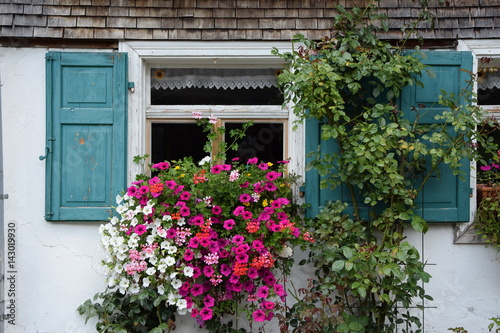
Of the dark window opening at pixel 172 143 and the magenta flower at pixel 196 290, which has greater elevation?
the dark window opening at pixel 172 143

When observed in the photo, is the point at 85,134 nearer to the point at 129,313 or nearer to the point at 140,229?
the point at 140,229

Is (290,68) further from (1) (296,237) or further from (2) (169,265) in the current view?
(2) (169,265)

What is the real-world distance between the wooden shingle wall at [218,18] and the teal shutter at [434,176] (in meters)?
0.24

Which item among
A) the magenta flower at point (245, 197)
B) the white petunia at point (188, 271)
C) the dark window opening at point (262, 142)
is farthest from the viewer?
the dark window opening at point (262, 142)

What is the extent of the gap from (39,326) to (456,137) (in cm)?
Result: 349

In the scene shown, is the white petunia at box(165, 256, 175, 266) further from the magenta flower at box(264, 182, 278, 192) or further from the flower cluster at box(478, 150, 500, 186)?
the flower cluster at box(478, 150, 500, 186)

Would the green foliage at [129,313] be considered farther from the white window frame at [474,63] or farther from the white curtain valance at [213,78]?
the white window frame at [474,63]

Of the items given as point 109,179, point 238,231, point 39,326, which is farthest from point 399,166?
point 39,326

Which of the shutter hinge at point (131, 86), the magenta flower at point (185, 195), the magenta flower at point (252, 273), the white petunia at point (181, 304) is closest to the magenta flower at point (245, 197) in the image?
the magenta flower at point (185, 195)

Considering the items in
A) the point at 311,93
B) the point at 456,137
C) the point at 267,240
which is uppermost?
the point at 311,93

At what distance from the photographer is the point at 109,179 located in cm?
434

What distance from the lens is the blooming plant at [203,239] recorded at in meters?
3.96

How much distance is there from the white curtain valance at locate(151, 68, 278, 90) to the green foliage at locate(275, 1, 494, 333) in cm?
36

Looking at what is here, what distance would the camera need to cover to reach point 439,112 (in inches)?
171
